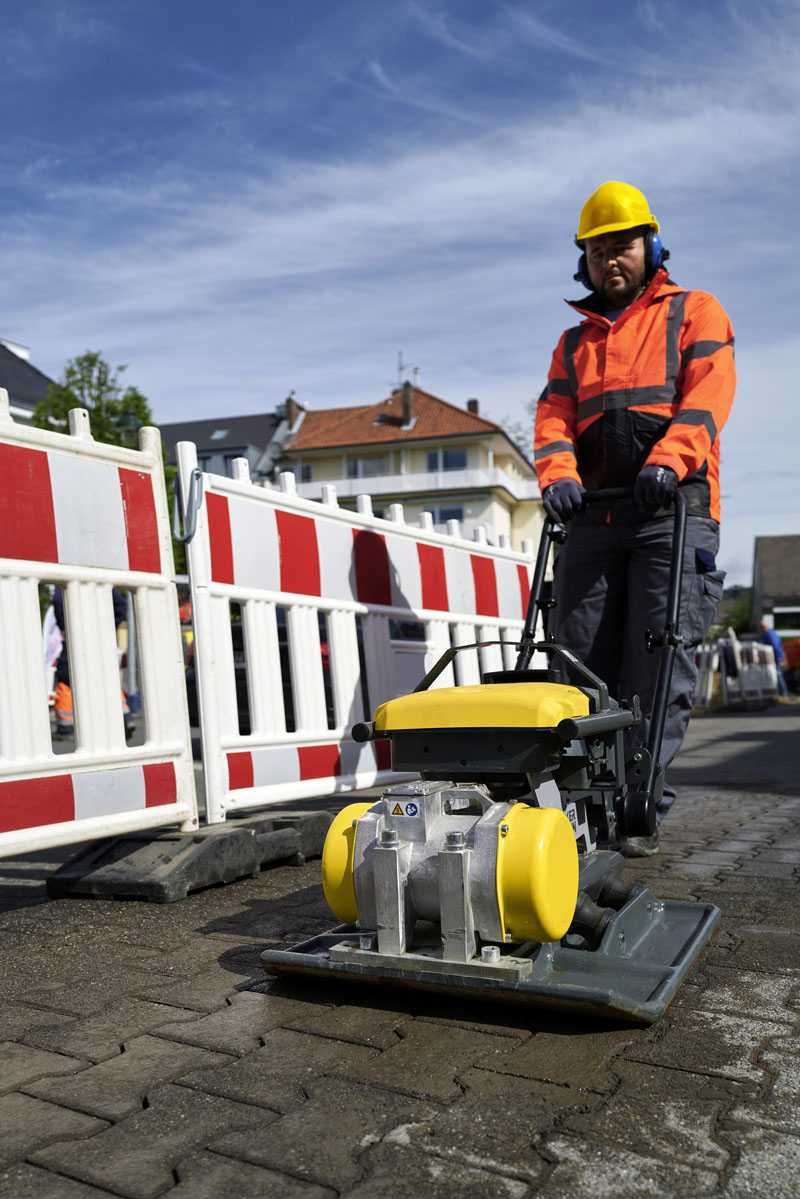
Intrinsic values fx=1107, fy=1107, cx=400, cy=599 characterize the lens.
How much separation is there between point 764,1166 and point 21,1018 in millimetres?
1601

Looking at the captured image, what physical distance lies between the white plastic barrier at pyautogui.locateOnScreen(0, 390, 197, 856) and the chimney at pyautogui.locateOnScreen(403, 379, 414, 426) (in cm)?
6723

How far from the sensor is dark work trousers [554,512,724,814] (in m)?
4.13

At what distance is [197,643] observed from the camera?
4.02 meters

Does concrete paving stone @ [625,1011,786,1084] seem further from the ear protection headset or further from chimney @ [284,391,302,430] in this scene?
chimney @ [284,391,302,430]

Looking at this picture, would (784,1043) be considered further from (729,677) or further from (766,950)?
(729,677)

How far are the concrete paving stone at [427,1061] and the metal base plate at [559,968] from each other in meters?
0.10

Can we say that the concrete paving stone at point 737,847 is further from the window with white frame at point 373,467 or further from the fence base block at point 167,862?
the window with white frame at point 373,467

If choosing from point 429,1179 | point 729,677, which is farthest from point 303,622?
point 729,677

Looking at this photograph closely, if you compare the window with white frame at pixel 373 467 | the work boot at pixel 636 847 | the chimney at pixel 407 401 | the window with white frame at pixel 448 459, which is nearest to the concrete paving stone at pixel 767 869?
the work boot at pixel 636 847

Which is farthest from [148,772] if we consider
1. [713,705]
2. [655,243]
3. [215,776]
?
[713,705]

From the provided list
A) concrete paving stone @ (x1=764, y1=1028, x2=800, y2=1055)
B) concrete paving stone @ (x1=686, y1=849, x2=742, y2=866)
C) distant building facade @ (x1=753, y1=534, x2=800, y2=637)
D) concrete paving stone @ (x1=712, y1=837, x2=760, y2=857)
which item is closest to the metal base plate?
concrete paving stone @ (x1=764, y1=1028, x2=800, y2=1055)

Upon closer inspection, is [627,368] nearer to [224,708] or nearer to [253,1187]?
[224,708]

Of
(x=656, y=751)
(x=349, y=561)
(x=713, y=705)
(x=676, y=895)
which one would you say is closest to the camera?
(x=656, y=751)

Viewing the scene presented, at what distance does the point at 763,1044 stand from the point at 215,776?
2.26m
